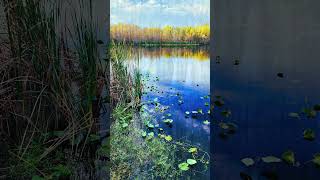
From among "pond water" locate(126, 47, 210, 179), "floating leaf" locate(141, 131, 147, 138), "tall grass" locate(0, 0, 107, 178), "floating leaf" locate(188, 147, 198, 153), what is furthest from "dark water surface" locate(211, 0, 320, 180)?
"tall grass" locate(0, 0, 107, 178)

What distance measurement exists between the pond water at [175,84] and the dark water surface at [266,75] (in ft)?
0.77

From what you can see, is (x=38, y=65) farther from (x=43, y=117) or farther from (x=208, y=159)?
(x=208, y=159)

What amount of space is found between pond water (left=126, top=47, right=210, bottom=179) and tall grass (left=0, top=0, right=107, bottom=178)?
0.97 m

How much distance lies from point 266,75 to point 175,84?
0.81 m

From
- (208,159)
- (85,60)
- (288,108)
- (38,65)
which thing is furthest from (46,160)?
(288,108)

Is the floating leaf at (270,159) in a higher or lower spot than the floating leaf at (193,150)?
higher

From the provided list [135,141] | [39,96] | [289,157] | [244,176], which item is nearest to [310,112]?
[289,157]

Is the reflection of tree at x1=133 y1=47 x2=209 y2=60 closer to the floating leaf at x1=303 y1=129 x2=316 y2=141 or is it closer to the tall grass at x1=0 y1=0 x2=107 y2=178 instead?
the tall grass at x1=0 y1=0 x2=107 y2=178

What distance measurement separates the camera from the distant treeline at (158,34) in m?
3.72

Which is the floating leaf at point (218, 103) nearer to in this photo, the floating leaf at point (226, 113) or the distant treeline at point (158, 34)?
the floating leaf at point (226, 113)

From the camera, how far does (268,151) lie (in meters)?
3.02

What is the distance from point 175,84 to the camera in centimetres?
379

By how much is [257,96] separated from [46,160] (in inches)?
63.3

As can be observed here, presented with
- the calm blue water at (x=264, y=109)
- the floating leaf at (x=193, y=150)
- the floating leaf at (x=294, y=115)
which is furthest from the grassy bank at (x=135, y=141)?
the floating leaf at (x=294, y=115)
